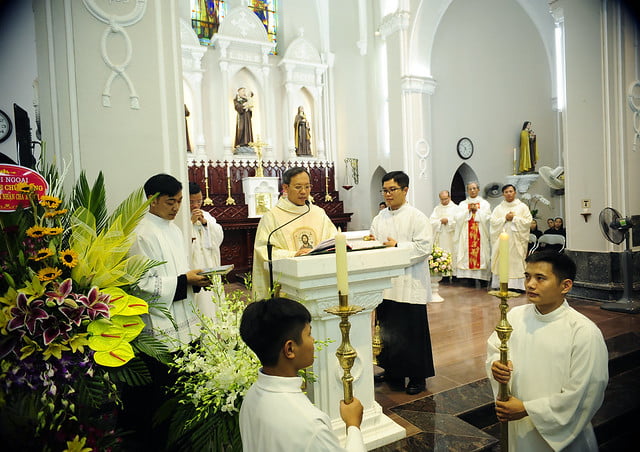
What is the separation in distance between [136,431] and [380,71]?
1147 centimetres

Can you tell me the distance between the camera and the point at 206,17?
12.1 meters

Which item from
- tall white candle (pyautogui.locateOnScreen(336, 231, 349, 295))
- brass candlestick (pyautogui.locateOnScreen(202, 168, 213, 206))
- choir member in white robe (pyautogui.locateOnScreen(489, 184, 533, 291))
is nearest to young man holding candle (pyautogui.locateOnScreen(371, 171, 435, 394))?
tall white candle (pyautogui.locateOnScreen(336, 231, 349, 295))

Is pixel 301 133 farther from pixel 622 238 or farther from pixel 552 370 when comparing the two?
pixel 552 370

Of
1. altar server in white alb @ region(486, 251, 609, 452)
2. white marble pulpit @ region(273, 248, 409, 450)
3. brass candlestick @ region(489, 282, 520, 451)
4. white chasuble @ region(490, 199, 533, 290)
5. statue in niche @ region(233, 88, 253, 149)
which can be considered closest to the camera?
brass candlestick @ region(489, 282, 520, 451)

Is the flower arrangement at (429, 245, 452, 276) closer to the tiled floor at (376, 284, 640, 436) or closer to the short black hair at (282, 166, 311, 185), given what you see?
the tiled floor at (376, 284, 640, 436)

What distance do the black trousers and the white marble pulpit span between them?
0.87m

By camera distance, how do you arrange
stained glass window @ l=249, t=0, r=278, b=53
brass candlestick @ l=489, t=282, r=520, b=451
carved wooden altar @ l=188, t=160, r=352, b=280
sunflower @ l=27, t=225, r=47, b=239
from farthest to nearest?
1. stained glass window @ l=249, t=0, r=278, b=53
2. carved wooden altar @ l=188, t=160, r=352, b=280
3. brass candlestick @ l=489, t=282, r=520, b=451
4. sunflower @ l=27, t=225, r=47, b=239

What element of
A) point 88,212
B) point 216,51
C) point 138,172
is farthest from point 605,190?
point 216,51

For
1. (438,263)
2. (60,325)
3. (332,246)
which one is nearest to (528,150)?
(438,263)

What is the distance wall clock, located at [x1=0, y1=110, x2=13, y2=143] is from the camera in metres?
7.29

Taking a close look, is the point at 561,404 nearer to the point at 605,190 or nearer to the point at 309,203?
the point at 309,203

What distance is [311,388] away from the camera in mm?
2309

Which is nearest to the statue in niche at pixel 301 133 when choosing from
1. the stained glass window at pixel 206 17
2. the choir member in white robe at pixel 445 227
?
the stained glass window at pixel 206 17

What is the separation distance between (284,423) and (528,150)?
508 inches
